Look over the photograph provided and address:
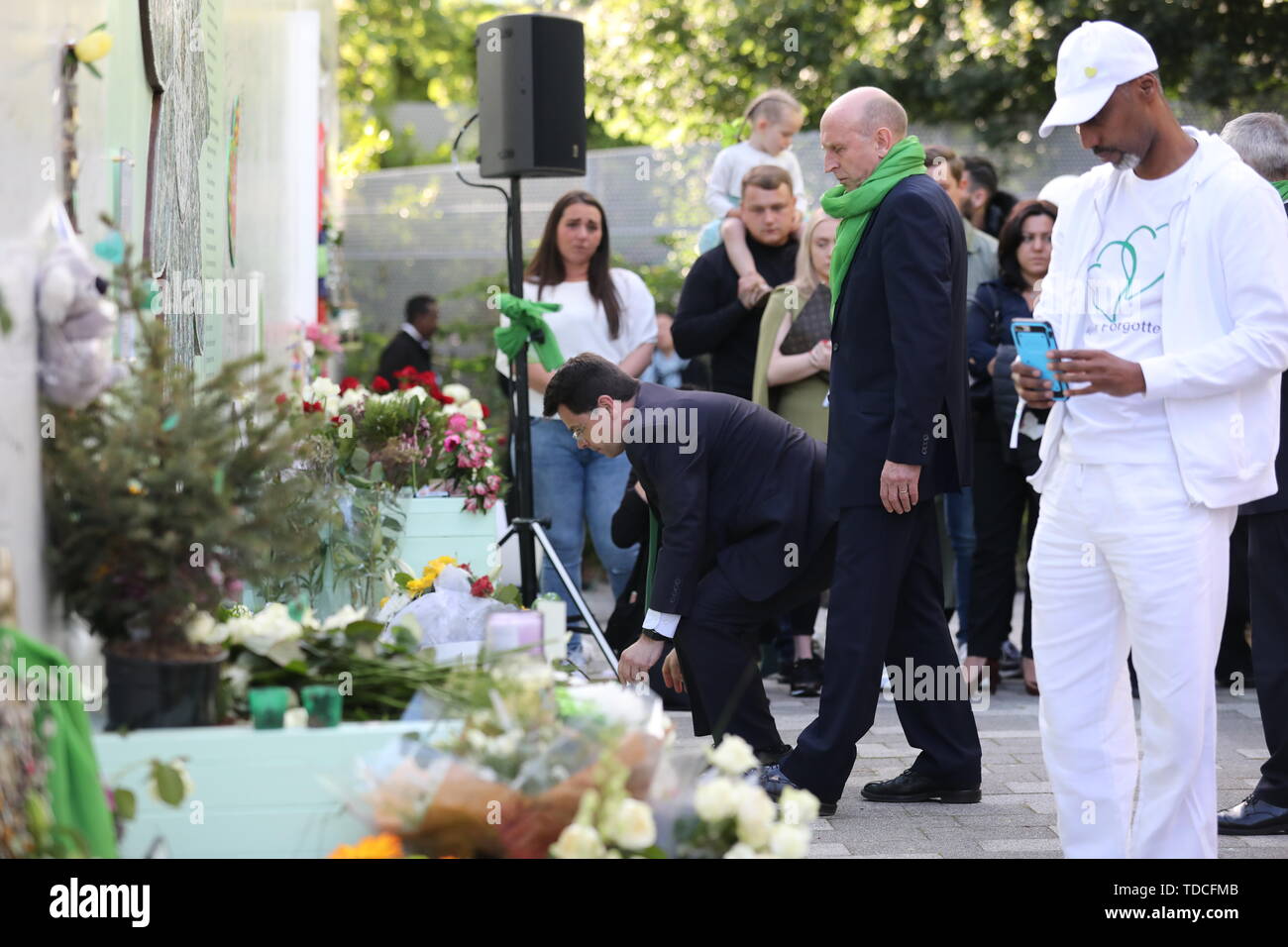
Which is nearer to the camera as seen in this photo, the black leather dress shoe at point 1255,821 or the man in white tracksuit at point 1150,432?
the man in white tracksuit at point 1150,432

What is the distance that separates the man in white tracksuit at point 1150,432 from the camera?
3166 millimetres

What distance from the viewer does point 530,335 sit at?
20.2 feet

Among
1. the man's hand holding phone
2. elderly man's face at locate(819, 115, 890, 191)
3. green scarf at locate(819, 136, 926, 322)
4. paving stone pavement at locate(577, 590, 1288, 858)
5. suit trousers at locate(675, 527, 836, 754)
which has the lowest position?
paving stone pavement at locate(577, 590, 1288, 858)

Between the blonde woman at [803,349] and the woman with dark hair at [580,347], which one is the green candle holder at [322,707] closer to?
the blonde woman at [803,349]

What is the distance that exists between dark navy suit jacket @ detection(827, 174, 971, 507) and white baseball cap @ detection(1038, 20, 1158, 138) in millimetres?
1061

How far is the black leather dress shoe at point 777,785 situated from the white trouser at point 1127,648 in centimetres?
104

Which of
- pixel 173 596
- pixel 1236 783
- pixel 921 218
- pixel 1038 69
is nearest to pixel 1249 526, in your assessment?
pixel 1236 783

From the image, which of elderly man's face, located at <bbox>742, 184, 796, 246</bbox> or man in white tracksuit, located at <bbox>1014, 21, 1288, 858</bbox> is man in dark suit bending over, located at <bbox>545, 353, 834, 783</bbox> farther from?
elderly man's face, located at <bbox>742, 184, 796, 246</bbox>

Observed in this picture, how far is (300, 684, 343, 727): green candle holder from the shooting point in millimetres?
2430

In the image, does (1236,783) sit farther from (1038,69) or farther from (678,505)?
(1038,69)

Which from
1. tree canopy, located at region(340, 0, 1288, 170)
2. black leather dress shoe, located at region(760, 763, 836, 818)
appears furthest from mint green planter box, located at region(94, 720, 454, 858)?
tree canopy, located at region(340, 0, 1288, 170)

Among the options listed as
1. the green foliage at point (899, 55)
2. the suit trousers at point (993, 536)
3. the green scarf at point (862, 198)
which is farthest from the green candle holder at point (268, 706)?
the green foliage at point (899, 55)

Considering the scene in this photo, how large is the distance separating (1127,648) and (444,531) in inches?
105
